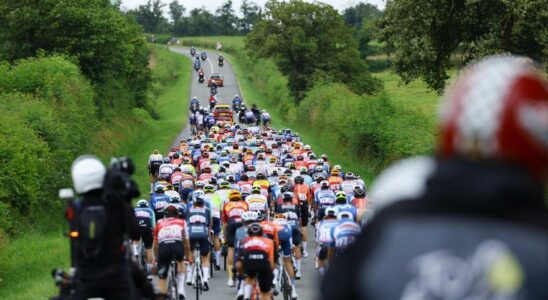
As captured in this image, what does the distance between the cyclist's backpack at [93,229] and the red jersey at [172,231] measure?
8344 mm

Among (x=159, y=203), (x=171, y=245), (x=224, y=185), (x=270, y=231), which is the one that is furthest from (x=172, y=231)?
(x=224, y=185)

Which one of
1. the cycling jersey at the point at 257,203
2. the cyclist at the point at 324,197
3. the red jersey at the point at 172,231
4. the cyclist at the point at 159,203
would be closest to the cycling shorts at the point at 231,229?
the cycling jersey at the point at 257,203

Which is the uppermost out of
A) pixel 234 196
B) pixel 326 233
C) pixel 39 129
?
pixel 326 233

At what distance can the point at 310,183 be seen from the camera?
2848cm

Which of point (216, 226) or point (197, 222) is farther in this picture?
point (216, 226)

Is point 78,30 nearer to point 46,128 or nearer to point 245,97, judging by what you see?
point 46,128

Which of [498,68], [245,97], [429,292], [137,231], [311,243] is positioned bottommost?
[245,97]

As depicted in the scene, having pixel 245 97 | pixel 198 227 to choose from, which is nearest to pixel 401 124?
pixel 198 227

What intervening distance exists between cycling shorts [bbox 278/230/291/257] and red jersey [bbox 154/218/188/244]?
2.20 metres

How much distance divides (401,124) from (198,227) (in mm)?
24775

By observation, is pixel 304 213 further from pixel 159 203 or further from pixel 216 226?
pixel 159 203

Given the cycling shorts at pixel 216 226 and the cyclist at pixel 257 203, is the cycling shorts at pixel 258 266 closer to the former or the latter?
the cyclist at pixel 257 203

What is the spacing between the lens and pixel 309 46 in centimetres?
7775

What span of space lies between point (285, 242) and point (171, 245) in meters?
2.60
